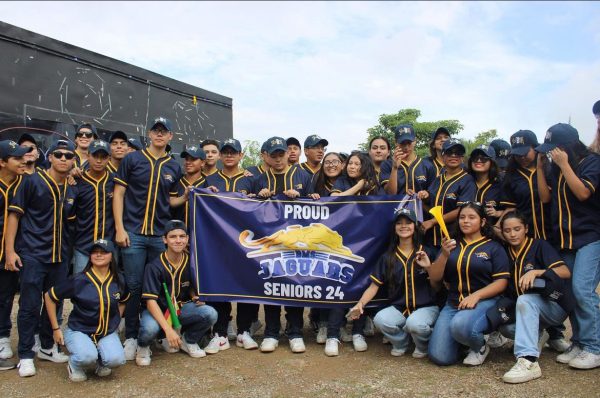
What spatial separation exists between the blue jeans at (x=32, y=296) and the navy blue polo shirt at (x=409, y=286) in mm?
3215

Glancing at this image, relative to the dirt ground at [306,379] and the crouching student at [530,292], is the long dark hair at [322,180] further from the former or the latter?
the crouching student at [530,292]

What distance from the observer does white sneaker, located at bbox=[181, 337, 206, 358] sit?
504 centimetres

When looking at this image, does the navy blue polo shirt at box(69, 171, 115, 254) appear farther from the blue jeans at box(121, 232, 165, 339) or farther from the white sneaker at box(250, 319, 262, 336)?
the white sneaker at box(250, 319, 262, 336)

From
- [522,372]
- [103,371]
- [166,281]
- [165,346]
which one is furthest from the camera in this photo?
[165,346]

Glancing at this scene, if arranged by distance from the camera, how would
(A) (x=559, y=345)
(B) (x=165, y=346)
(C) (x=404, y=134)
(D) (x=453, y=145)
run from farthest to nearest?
(C) (x=404, y=134) < (B) (x=165, y=346) < (D) (x=453, y=145) < (A) (x=559, y=345)

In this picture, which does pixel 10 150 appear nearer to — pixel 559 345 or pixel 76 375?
pixel 76 375

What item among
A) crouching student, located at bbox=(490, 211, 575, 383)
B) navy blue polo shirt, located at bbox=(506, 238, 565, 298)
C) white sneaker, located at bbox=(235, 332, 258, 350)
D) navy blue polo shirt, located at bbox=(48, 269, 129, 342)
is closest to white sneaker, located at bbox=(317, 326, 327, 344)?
white sneaker, located at bbox=(235, 332, 258, 350)

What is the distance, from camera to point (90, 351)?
437cm

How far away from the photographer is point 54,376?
4.52 m

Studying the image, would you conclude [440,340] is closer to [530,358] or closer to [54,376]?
[530,358]

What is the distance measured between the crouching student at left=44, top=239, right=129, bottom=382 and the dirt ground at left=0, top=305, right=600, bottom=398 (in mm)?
180

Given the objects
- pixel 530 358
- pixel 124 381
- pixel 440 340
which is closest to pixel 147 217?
pixel 124 381

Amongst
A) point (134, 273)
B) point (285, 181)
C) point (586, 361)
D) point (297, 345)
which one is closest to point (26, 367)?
point (134, 273)

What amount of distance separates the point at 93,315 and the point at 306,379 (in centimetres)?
199
